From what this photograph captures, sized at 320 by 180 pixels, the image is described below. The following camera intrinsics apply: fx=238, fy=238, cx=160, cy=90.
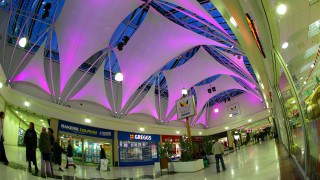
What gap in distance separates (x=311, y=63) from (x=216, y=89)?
3319 cm

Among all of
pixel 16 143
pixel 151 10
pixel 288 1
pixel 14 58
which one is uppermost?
pixel 151 10

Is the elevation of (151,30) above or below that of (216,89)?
above

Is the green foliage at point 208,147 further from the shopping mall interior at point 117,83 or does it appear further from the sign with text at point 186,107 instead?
the sign with text at point 186,107

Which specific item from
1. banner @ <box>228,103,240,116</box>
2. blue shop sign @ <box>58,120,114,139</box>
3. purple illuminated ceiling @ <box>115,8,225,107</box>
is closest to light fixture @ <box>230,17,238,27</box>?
purple illuminated ceiling @ <box>115,8,225,107</box>

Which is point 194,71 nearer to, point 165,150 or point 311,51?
point 165,150

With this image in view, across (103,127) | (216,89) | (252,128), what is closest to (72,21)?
(103,127)

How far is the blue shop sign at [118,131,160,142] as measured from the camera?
24.9m

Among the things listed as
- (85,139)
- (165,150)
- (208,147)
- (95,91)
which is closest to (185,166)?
(165,150)

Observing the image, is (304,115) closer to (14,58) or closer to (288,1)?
(288,1)

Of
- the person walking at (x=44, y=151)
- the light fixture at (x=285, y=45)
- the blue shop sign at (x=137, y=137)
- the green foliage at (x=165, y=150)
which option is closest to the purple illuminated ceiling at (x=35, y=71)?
the blue shop sign at (x=137, y=137)

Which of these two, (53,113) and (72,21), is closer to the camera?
(72,21)

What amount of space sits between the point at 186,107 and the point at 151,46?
27.5ft

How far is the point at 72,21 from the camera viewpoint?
15727 mm

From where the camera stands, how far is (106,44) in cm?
1848
